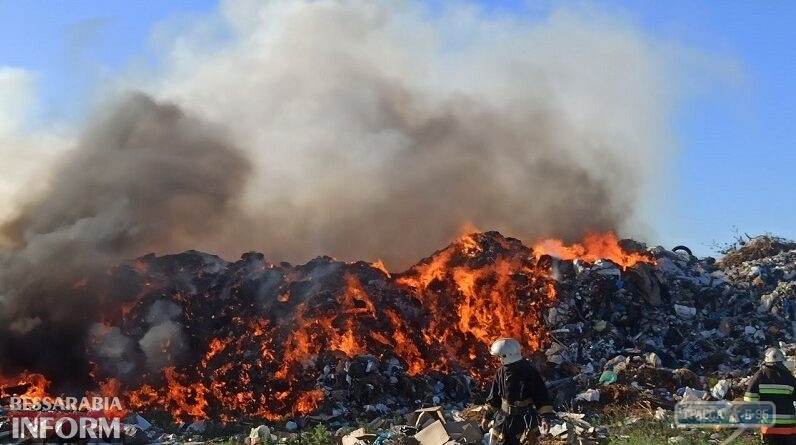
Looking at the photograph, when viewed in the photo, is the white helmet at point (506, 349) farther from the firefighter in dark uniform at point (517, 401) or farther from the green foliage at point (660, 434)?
the green foliage at point (660, 434)

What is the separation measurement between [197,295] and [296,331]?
3812 millimetres

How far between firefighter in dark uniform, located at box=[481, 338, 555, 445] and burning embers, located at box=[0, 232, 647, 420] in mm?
8082

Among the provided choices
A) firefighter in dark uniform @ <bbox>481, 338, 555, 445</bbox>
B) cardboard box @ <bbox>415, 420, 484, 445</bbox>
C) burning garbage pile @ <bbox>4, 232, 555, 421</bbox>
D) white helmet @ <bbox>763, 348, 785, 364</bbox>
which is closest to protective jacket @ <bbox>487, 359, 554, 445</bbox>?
firefighter in dark uniform @ <bbox>481, 338, 555, 445</bbox>

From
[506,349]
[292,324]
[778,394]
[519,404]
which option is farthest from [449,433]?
[292,324]

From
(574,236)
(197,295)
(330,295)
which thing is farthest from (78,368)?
(574,236)

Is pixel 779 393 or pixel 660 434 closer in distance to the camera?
pixel 779 393

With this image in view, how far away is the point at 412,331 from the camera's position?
1958cm

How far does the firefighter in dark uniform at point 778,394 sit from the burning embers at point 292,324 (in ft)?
29.8

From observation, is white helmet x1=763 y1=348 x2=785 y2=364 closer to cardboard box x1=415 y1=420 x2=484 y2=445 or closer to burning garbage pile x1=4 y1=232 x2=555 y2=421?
cardboard box x1=415 y1=420 x2=484 y2=445

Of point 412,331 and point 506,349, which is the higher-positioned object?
point 412,331

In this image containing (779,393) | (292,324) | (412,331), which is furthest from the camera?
(412,331)

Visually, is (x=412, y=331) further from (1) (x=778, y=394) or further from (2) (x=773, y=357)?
(1) (x=778, y=394)

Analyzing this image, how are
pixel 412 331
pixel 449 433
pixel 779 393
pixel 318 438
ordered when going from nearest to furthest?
pixel 779 393 → pixel 449 433 → pixel 318 438 → pixel 412 331

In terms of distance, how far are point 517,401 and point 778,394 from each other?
3503mm
